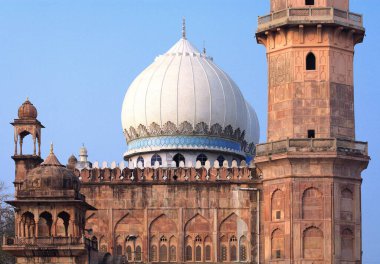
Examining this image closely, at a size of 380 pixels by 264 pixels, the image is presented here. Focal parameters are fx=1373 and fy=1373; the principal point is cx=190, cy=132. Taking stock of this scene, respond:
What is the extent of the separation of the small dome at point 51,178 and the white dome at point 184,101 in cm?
871

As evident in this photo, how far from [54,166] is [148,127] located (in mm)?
9039

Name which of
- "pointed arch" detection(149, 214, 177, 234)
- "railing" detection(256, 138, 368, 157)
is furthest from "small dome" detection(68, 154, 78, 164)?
"railing" detection(256, 138, 368, 157)

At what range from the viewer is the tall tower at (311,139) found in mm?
48656

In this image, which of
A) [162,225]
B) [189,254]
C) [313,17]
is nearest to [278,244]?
[189,254]

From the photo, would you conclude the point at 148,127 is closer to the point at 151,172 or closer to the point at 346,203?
the point at 151,172

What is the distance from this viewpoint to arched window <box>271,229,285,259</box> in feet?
161

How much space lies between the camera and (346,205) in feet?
162

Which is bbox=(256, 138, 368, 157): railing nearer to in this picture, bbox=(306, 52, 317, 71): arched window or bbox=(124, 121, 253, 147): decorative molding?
bbox=(306, 52, 317, 71): arched window

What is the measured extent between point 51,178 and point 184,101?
33.5 ft

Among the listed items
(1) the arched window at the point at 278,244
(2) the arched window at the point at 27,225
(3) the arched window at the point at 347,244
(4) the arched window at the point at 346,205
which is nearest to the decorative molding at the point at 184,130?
(1) the arched window at the point at 278,244

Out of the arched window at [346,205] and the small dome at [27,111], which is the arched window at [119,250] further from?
the arched window at [346,205]

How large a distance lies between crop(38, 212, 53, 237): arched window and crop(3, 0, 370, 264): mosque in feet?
0.22

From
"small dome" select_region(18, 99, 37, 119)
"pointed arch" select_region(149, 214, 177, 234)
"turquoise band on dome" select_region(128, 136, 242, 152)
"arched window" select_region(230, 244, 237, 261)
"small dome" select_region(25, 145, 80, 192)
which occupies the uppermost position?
"small dome" select_region(18, 99, 37, 119)

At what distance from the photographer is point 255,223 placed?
1999 inches
